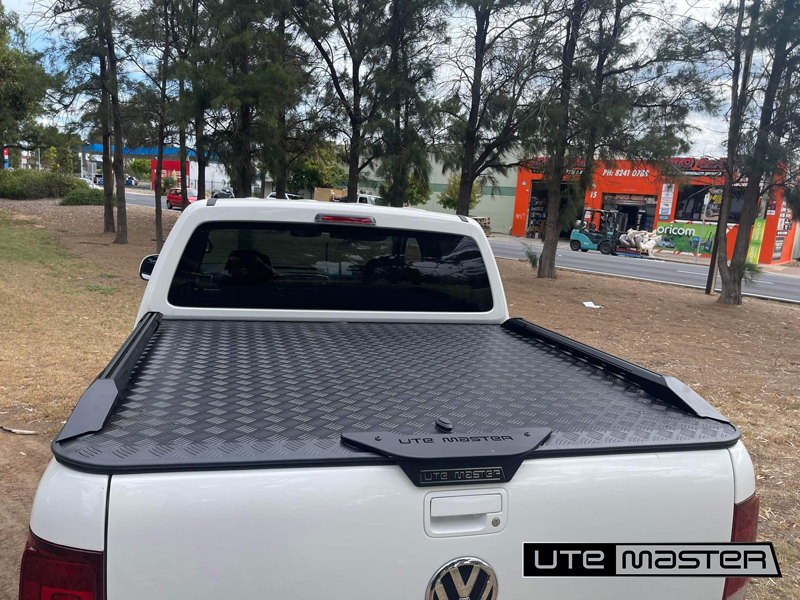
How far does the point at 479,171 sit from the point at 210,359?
40.1 ft

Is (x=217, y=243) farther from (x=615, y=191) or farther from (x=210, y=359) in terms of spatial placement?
(x=615, y=191)

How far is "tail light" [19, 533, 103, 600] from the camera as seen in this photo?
141 cm

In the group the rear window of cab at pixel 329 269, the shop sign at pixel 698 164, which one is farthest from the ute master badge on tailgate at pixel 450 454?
the shop sign at pixel 698 164

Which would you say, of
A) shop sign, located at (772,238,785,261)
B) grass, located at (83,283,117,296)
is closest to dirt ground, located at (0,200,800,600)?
grass, located at (83,283,117,296)

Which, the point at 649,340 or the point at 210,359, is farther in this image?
the point at 649,340

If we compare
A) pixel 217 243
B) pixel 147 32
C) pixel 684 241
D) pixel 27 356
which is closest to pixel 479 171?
pixel 147 32

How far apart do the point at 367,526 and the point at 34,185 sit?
40.9 metres

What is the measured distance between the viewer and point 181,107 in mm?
11695

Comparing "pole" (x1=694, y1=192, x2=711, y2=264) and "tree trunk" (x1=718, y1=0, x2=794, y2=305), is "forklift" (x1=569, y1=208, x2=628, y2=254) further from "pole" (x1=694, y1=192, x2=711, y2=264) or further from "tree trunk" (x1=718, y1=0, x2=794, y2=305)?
"tree trunk" (x1=718, y1=0, x2=794, y2=305)

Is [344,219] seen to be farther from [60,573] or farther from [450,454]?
[60,573]

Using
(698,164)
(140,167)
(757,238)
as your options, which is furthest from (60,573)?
(140,167)

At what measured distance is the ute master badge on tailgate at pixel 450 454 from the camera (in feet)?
5.14

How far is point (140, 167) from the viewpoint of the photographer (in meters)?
81.6

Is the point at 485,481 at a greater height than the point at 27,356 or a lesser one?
greater
